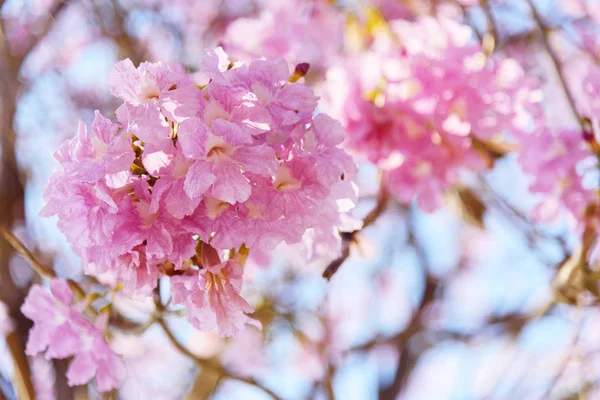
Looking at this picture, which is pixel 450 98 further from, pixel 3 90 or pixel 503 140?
pixel 3 90

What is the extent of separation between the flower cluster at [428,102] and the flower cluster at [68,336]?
822 millimetres

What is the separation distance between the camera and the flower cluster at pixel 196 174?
30.8 inches

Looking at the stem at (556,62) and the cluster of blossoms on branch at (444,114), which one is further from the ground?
the stem at (556,62)

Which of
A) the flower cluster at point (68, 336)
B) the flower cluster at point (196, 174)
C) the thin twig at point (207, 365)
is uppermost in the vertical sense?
the flower cluster at point (196, 174)

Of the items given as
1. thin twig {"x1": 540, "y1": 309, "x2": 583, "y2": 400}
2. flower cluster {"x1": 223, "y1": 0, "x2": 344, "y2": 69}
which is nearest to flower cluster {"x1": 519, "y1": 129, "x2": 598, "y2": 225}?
thin twig {"x1": 540, "y1": 309, "x2": 583, "y2": 400}

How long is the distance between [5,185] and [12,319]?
0.43m

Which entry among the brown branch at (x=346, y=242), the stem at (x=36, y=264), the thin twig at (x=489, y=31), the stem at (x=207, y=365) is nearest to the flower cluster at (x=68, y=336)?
the stem at (x=36, y=264)

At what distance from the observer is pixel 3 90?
5.40 ft

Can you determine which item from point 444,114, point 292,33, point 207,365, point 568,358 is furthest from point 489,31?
point 207,365

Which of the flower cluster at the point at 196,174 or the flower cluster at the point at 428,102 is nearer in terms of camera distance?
the flower cluster at the point at 196,174

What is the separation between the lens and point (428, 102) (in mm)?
1639

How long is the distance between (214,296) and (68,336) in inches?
15.3

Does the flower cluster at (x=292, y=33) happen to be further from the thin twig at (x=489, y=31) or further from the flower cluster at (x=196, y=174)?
the flower cluster at (x=196, y=174)

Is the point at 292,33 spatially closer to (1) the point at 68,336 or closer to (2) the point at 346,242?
(2) the point at 346,242
